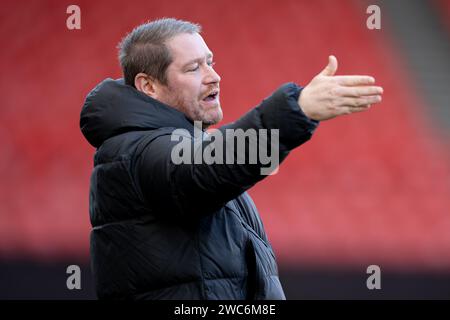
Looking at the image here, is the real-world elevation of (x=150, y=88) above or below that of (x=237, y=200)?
above

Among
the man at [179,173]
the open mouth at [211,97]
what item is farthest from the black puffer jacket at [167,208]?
the open mouth at [211,97]

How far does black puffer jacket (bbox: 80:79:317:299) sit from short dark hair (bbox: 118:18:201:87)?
0.10 meters

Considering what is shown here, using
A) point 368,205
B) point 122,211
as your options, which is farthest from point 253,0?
point 122,211

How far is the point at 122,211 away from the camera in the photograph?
1.38 meters

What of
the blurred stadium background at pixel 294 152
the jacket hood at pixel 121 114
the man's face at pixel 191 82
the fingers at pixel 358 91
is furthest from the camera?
the blurred stadium background at pixel 294 152

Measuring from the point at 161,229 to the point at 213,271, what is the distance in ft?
0.37

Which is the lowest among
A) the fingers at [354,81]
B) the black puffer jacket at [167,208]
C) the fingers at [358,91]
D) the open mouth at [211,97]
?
the black puffer jacket at [167,208]

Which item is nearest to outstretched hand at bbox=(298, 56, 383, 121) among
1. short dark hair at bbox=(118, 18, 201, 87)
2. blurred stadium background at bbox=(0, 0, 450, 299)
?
short dark hair at bbox=(118, 18, 201, 87)

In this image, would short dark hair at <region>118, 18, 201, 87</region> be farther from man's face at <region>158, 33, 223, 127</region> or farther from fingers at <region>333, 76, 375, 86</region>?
fingers at <region>333, 76, 375, 86</region>

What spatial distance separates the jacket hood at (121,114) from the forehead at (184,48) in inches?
5.3

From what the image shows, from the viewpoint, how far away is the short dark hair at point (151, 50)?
1555 millimetres

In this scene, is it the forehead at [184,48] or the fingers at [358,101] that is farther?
the forehead at [184,48]

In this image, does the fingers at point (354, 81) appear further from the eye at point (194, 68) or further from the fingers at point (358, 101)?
the eye at point (194, 68)
